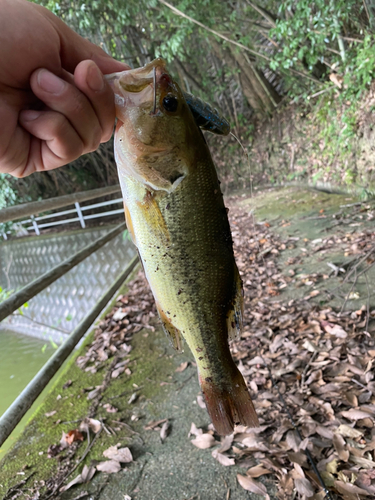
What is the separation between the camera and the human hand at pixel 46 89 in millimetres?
814

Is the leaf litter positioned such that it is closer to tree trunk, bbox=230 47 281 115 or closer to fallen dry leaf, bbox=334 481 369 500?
fallen dry leaf, bbox=334 481 369 500

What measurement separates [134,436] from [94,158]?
8.76 m

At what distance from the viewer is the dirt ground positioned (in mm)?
1596

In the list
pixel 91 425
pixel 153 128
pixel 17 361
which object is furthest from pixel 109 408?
pixel 17 361

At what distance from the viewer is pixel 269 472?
1.58 metres

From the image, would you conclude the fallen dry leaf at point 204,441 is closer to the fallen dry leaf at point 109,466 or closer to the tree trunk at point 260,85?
the fallen dry leaf at point 109,466

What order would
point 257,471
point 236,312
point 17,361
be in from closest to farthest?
point 236,312
point 257,471
point 17,361

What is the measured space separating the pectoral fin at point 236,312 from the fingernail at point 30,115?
30.6 inches

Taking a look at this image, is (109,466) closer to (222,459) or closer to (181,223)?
(222,459)

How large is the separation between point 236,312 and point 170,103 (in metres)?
0.74

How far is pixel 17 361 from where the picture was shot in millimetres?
6250

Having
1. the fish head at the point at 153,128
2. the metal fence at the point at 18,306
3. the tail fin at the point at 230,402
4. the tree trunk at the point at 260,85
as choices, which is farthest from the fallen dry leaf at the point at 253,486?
the tree trunk at the point at 260,85

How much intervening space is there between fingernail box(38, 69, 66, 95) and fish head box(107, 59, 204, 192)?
0.59 feet

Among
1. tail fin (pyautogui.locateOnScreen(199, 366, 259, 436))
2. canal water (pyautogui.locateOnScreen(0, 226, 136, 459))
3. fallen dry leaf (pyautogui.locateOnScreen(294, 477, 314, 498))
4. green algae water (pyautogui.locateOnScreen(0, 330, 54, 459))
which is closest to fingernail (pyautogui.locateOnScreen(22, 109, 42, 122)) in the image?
tail fin (pyautogui.locateOnScreen(199, 366, 259, 436))
